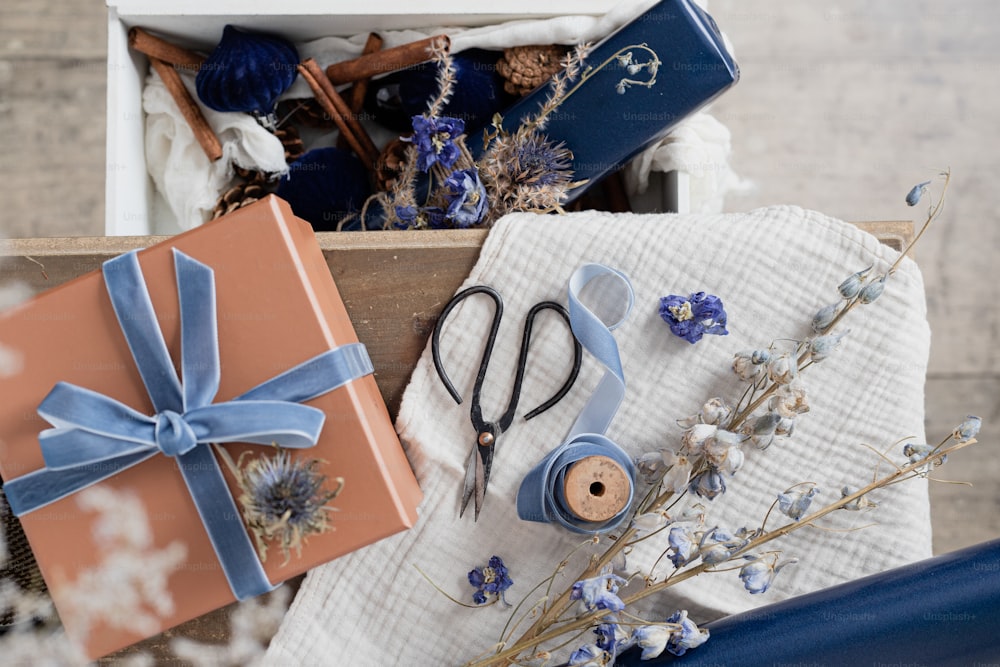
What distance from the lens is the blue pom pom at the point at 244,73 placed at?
79 cm

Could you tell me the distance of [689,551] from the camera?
568 mm

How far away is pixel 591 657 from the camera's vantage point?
0.56 meters

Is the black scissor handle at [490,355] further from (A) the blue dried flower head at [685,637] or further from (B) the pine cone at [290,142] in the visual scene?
(B) the pine cone at [290,142]

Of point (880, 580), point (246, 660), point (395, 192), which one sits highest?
point (395, 192)

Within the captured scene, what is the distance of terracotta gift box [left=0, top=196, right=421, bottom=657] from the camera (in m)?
0.58

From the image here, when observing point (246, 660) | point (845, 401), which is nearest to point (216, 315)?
point (246, 660)

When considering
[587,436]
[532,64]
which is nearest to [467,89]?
[532,64]

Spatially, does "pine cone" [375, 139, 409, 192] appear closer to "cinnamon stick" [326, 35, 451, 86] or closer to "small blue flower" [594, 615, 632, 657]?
"cinnamon stick" [326, 35, 451, 86]

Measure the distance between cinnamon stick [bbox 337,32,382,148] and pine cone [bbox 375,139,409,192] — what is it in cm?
6

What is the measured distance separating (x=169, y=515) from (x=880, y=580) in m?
0.56

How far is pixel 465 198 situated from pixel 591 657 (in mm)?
403

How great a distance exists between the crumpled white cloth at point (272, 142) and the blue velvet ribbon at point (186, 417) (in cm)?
29

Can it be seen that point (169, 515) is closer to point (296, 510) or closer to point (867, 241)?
point (296, 510)

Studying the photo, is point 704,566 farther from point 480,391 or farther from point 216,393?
point 216,393
